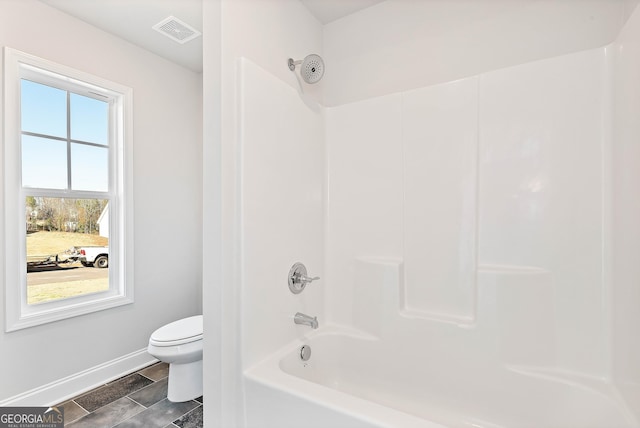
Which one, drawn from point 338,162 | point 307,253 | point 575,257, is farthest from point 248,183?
A: point 575,257

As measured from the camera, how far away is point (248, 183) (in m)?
1.47

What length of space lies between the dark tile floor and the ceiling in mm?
2561

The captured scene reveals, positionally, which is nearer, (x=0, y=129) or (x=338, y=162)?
(x=0, y=129)

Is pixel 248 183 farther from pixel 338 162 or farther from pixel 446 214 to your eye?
pixel 446 214

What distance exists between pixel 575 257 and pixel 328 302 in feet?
4.35

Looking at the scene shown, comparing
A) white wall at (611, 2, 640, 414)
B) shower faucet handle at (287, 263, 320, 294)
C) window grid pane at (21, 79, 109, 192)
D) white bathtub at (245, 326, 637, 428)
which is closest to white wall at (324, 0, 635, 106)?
white wall at (611, 2, 640, 414)

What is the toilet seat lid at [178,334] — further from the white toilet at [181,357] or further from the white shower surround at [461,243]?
the white shower surround at [461,243]

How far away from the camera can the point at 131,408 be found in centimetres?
201

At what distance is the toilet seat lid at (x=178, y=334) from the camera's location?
202 cm

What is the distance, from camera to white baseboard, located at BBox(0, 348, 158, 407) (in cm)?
197

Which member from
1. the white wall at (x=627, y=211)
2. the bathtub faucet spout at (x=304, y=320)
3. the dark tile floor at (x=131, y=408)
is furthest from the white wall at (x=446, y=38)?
the dark tile floor at (x=131, y=408)

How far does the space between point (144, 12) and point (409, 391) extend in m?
2.88

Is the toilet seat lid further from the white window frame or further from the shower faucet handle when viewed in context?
the shower faucet handle

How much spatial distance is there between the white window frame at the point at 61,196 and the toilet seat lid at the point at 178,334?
0.56 meters
